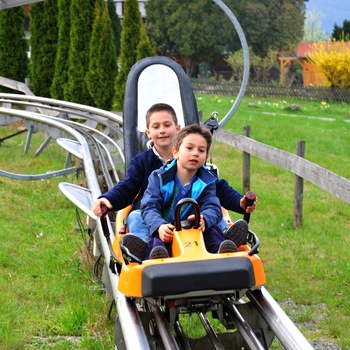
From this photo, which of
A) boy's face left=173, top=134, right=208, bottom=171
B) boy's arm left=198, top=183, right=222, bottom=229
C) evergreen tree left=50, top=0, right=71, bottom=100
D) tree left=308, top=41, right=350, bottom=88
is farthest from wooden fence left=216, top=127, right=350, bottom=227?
tree left=308, top=41, right=350, bottom=88

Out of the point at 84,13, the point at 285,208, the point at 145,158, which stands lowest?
the point at 285,208

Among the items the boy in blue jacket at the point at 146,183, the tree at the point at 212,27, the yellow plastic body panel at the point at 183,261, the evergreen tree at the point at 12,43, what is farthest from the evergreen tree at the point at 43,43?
the tree at the point at 212,27

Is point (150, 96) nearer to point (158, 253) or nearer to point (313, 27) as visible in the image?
point (158, 253)

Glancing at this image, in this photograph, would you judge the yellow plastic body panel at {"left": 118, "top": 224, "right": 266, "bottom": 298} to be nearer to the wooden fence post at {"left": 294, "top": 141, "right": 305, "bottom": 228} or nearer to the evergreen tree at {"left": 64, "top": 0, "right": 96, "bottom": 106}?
the wooden fence post at {"left": 294, "top": 141, "right": 305, "bottom": 228}

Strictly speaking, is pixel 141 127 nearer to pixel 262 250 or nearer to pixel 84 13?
pixel 262 250

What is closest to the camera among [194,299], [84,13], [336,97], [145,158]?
[194,299]

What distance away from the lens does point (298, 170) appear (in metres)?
6.48

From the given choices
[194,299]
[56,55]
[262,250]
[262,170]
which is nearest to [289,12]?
[56,55]

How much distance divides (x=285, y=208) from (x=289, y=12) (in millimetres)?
40534

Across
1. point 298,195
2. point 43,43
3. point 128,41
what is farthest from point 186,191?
point 43,43

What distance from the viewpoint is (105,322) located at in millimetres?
4188

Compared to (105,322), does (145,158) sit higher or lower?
higher

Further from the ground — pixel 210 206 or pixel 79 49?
pixel 79 49

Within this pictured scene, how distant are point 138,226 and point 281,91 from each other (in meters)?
24.0
